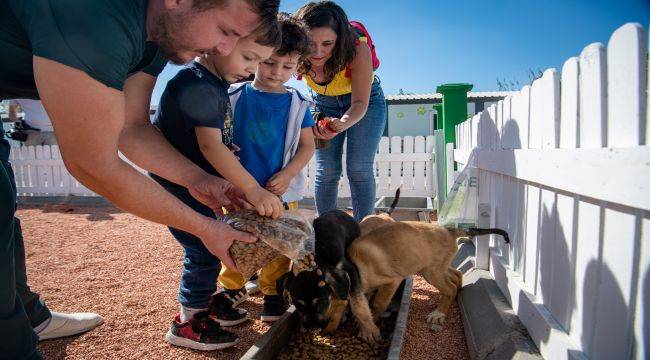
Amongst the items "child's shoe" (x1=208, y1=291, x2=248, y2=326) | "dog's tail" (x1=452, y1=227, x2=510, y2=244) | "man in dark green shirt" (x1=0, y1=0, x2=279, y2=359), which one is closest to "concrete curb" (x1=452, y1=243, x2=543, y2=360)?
"dog's tail" (x1=452, y1=227, x2=510, y2=244)

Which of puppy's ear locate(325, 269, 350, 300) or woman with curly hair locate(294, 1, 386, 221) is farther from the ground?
woman with curly hair locate(294, 1, 386, 221)

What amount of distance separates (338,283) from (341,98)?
2.18m

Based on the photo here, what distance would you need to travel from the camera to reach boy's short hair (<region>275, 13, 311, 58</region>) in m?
2.76

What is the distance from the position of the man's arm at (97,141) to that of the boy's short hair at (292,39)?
1.54 meters

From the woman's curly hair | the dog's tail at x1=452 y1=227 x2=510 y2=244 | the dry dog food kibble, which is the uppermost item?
the woman's curly hair

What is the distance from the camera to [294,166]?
10.0ft

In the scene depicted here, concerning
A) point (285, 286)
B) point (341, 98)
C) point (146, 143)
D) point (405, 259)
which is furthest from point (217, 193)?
point (341, 98)

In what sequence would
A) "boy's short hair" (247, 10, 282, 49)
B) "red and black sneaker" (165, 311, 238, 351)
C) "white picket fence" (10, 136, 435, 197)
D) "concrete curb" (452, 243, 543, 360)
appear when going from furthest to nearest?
"white picket fence" (10, 136, 435, 197)
"red and black sneaker" (165, 311, 238, 351)
"concrete curb" (452, 243, 543, 360)
"boy's short hair" (247, 10, 282, 49)

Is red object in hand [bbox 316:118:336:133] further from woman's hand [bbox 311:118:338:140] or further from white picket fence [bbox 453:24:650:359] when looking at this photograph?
white picket fence [bbox 453:24:650:359]

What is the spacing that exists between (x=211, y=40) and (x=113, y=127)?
578mm

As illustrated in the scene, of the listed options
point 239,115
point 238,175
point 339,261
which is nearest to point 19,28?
point 238,175

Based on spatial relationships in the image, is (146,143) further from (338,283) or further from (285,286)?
(338,283)

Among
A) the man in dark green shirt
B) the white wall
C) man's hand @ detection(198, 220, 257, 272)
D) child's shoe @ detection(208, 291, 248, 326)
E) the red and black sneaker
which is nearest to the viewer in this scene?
the man in dark green shirt

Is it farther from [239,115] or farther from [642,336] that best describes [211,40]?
[642,336]
